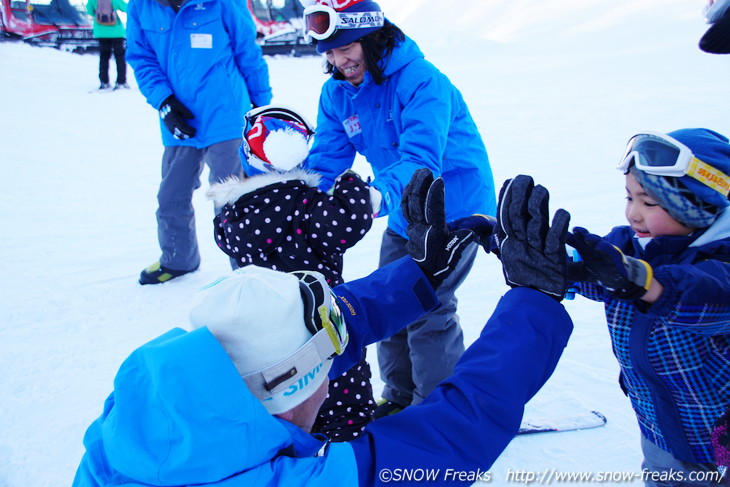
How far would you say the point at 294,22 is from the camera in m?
16.1

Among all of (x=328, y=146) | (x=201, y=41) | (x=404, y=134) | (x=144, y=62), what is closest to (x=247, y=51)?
(x=201, y=41)

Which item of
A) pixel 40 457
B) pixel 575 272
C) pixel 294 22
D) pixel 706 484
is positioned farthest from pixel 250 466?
pixel 294 22

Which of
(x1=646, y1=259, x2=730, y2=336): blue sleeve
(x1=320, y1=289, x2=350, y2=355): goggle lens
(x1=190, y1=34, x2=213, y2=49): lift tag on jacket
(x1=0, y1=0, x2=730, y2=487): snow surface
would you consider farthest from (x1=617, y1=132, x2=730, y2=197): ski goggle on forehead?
(x1=190, y1=34, x2=213, y2=49): lift tag on jacket

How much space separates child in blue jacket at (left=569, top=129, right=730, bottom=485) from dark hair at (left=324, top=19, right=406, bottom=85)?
1029 mm

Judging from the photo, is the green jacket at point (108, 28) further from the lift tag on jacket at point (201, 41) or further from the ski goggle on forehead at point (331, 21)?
the ski goggle on forehead at point (331, 21)

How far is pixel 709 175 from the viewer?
1.37 m

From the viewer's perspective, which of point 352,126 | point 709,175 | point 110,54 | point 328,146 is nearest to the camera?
point 709,175

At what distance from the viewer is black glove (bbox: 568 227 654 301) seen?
3.63 feet

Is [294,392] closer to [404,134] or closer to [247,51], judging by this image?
[404,134]

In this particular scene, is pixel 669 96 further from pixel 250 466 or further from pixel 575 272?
pixel 250 466

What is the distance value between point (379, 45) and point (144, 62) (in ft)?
7.31

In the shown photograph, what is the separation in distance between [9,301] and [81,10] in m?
14.3

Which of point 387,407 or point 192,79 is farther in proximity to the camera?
point 192,79

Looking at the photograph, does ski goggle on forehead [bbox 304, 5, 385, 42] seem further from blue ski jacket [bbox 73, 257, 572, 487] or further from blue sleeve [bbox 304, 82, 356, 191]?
blue ski jacket [bbox 73, 257, 572, 487]
